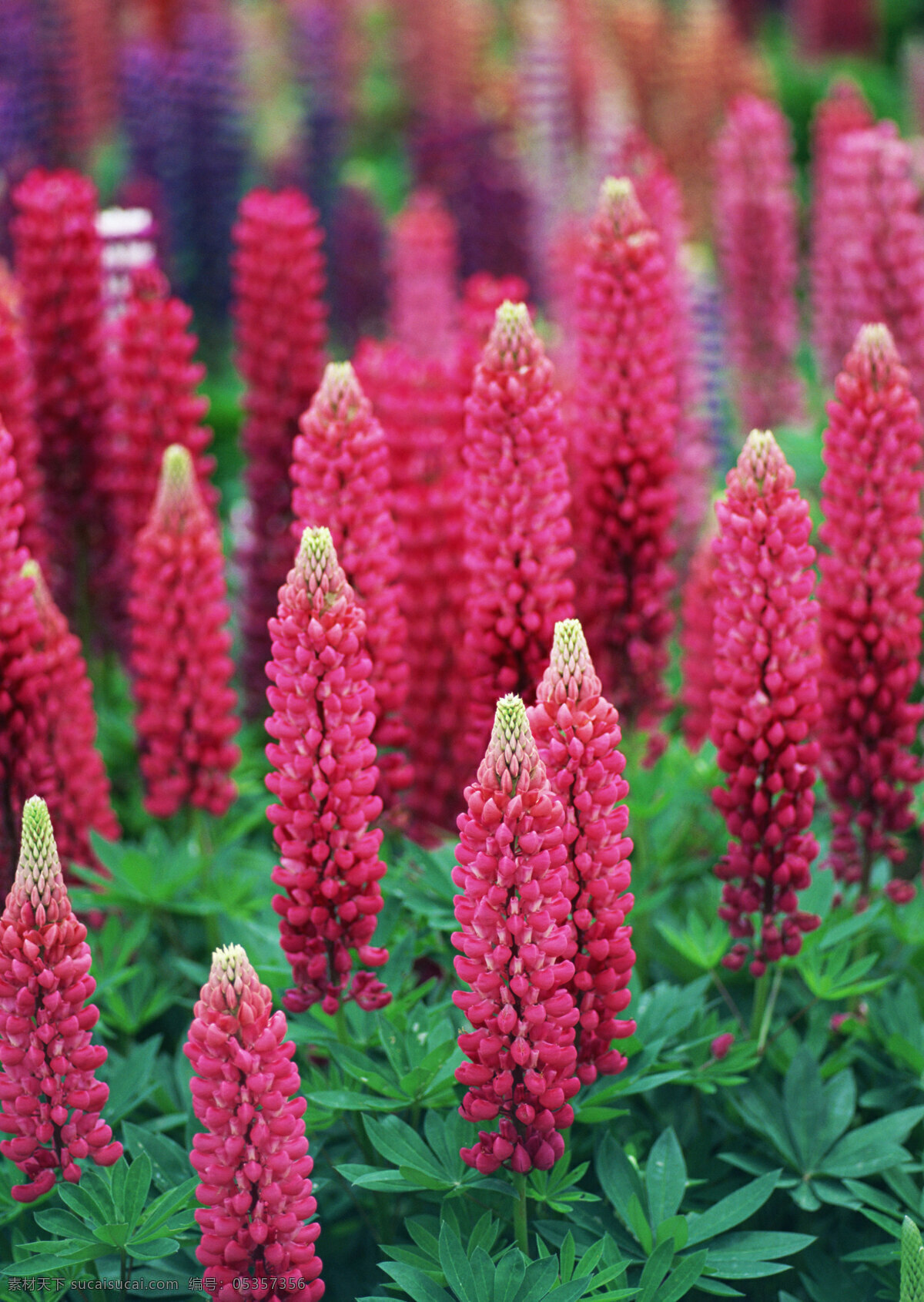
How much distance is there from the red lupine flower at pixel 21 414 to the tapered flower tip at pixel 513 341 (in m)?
1.19

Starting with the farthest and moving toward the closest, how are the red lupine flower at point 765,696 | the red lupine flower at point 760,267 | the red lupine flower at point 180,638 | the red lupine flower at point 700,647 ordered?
the red lupine flower at point 760,267 < the red lupine flower at point 700,647 < the red lupine flower at point 180,638 < the red lupine flower at point 765,696

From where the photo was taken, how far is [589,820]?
83.4 inches

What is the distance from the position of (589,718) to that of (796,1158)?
0.95 metres

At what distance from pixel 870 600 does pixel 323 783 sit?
111cm

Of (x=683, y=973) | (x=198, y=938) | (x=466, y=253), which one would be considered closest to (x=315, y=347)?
(x=198, y=938)

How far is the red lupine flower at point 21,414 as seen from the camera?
130 inches

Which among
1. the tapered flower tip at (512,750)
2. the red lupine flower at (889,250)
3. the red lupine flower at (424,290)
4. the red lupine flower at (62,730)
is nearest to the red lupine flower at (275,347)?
the red lupine flower at (62,730)

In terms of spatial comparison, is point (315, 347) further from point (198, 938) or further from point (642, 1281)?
point (642, 1281)

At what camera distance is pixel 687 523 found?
5051 mm

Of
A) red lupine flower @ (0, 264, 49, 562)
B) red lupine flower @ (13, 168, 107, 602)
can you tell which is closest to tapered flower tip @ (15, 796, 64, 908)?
red lupine flower @ (0, 264, 49, 562)

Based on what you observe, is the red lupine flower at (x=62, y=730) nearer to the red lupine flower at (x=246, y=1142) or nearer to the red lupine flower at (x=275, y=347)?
the red lupine flower at (x=275, y=347)

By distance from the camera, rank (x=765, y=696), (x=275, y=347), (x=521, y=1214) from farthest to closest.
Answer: (x=275, y=347), (x=765, y=696), (x=521, y=1214)

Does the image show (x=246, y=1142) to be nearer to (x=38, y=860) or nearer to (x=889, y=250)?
(x=38, y=860)

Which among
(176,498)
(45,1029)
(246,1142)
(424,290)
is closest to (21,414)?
(176,498)
